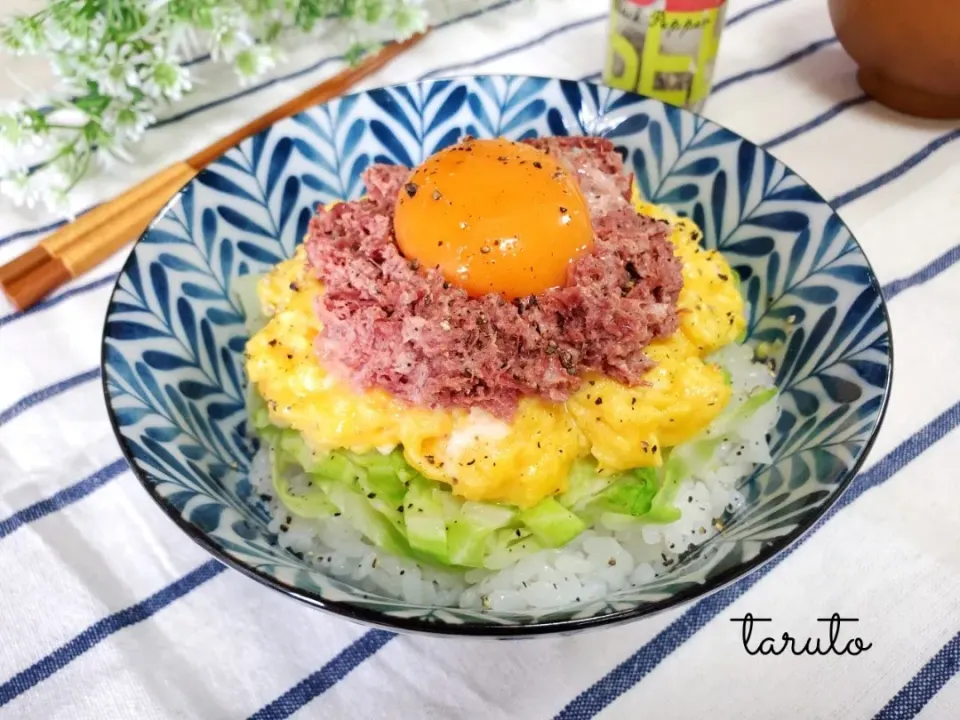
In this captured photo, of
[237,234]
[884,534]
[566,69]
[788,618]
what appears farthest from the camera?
[566,69]

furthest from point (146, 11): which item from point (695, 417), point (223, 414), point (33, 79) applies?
point (695, 417)

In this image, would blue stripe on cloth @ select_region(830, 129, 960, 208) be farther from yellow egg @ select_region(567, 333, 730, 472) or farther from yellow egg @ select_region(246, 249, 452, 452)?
yellow egg @ select_region(246, 249, 452, 452)

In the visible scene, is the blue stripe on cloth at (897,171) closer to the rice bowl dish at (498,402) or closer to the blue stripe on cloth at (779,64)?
the blue stripe on cloth at (779,64)

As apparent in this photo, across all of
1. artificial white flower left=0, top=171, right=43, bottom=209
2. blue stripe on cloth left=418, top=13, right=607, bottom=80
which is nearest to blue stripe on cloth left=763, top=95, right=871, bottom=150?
blue stripe on cloth left=418, top=13, right=607, bottom=80

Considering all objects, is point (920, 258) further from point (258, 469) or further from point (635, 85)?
point (258, 469)

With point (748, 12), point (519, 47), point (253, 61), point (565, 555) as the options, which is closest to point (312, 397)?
point (565, 555)

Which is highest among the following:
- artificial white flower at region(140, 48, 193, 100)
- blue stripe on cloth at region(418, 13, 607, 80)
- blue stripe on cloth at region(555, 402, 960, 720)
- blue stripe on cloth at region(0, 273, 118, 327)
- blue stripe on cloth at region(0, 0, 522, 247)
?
artificial white flower at region(140, 48, 193, 100)
